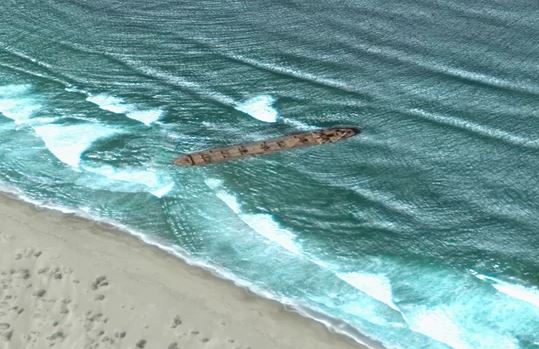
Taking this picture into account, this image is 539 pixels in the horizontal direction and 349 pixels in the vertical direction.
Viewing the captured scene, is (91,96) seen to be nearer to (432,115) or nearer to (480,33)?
(432,115)

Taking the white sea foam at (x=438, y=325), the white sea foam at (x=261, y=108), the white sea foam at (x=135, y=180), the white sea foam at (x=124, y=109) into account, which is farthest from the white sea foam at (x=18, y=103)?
the white sea foam at (x=438, y=325)

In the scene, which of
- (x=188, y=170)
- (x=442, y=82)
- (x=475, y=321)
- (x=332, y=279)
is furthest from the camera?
(x=442, y=82)

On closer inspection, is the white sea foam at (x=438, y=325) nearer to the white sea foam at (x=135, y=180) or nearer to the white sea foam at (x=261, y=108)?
the white sea foam at (x=135, y=180)

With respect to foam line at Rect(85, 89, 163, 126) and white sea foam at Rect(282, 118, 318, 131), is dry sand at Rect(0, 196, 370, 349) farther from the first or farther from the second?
white sea foam at Rect(282, 118, 318, 131)

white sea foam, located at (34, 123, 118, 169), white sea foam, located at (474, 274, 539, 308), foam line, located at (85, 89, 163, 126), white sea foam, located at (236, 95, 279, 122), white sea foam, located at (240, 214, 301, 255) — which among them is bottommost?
white sea foam, located at (34, 123, 118, 169)

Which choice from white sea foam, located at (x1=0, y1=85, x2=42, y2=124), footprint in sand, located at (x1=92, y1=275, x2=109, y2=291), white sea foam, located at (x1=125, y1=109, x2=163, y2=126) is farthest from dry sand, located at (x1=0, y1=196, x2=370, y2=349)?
white sea foam, located at (x1=0, y1=85, x2=42, y2=124)

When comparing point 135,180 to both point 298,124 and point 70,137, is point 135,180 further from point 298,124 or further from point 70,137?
point 298,124

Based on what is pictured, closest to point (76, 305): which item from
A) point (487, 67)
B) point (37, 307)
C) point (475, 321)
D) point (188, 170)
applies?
point (37, 307)
